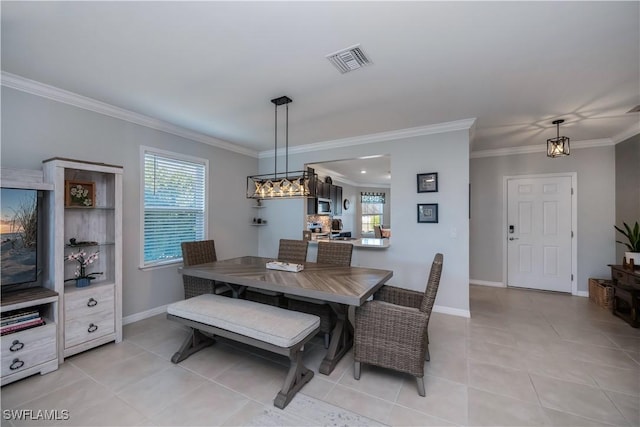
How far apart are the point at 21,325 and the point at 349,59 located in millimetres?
3411

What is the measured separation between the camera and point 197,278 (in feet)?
11.0

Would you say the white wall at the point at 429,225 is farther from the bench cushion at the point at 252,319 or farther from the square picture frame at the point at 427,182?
the bench cushion at the point at 252,319

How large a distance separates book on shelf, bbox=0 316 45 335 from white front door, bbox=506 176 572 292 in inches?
259

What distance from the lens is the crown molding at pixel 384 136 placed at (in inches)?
146

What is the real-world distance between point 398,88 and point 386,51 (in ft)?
2.21

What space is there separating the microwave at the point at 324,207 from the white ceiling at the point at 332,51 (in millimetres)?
3656

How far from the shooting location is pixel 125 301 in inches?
134

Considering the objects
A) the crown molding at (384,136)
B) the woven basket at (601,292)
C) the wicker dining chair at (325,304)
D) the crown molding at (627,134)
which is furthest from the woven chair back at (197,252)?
the crown molding at (627,134)

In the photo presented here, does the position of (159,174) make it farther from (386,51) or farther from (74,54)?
(386,51)

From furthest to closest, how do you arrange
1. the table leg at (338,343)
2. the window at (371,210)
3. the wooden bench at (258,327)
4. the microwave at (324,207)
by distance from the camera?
the window at (371,210) < the microwave at (324,207) < the table leg at (338,343) < the wooden bench at (258,327)

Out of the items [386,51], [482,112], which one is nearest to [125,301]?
[386,51]

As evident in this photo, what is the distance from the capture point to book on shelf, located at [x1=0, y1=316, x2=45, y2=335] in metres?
2.15

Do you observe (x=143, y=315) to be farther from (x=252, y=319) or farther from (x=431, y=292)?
(x=431, y=292)

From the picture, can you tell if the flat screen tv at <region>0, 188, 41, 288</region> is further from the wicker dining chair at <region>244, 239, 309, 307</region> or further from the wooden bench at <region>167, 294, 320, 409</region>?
the wicker dining chair at <region>244, 239, 309, 307</region>
